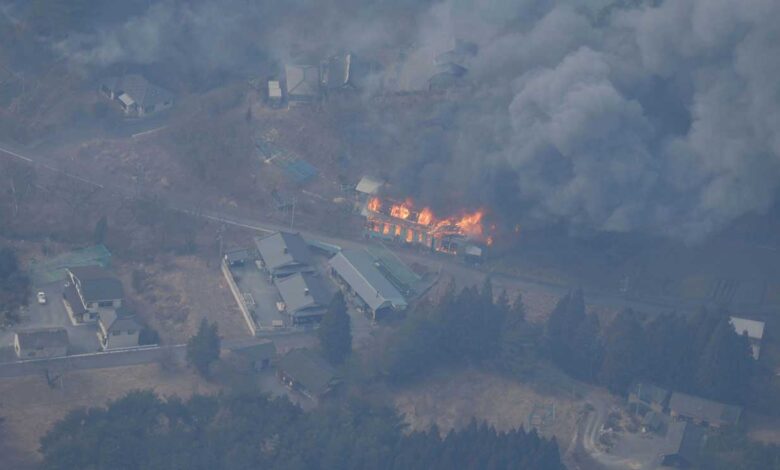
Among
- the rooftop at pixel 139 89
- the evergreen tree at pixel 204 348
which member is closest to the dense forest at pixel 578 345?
the evergreen tree at pixel 204 348

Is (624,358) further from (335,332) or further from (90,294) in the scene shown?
(90,294)

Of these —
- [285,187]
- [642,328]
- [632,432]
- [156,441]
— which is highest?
[285,187]

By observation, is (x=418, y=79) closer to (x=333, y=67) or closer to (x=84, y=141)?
(x=333, y=67)

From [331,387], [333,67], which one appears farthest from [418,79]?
[331,387]

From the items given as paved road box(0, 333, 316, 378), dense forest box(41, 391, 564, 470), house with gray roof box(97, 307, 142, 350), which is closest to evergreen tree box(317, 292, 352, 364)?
paved road box(0, 333, 316, 378)

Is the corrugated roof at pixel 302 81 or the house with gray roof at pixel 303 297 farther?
the corrugated roof at pixel 302 81

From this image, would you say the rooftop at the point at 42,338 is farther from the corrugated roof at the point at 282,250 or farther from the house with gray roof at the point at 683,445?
the house with gray roof at the point at 683,445

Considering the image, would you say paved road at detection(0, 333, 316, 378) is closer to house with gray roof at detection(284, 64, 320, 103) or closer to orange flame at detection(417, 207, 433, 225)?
orange flame at detection(417, 207, 433, 225)

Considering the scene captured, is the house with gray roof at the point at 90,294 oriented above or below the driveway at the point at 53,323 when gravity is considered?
above
